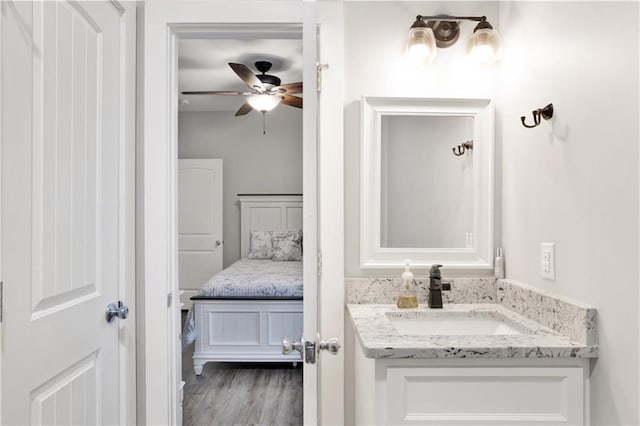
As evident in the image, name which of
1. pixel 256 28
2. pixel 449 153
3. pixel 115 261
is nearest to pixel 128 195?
pixel 115 261

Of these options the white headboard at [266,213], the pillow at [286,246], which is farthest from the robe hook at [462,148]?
the white headboard at [266,213]

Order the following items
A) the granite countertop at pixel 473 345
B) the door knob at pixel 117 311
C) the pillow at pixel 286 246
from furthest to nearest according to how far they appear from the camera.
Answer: the pillow at pixel 286 246 → the door knob at pixel 117 311 → the granite countertop at pixel 473 345

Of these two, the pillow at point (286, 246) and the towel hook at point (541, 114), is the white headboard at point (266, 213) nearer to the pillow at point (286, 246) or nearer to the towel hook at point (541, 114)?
the pillow at point (286, 246)

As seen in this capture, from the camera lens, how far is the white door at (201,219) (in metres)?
5.79

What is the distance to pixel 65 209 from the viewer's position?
4.46ft

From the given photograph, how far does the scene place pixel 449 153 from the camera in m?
1.92

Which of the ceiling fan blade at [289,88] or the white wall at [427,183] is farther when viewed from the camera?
the ceiling fan blade at [289,88]

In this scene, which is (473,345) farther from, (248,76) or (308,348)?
(248,76)

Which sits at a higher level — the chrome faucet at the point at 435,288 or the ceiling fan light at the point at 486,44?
the ceiling fan light at the point at 486,44

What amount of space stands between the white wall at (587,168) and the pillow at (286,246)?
377 centimetres

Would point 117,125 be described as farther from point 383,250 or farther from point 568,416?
point 568,416

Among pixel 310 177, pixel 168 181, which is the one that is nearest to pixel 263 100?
pixel 168 181

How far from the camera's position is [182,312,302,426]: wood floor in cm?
277

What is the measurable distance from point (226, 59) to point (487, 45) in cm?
273
